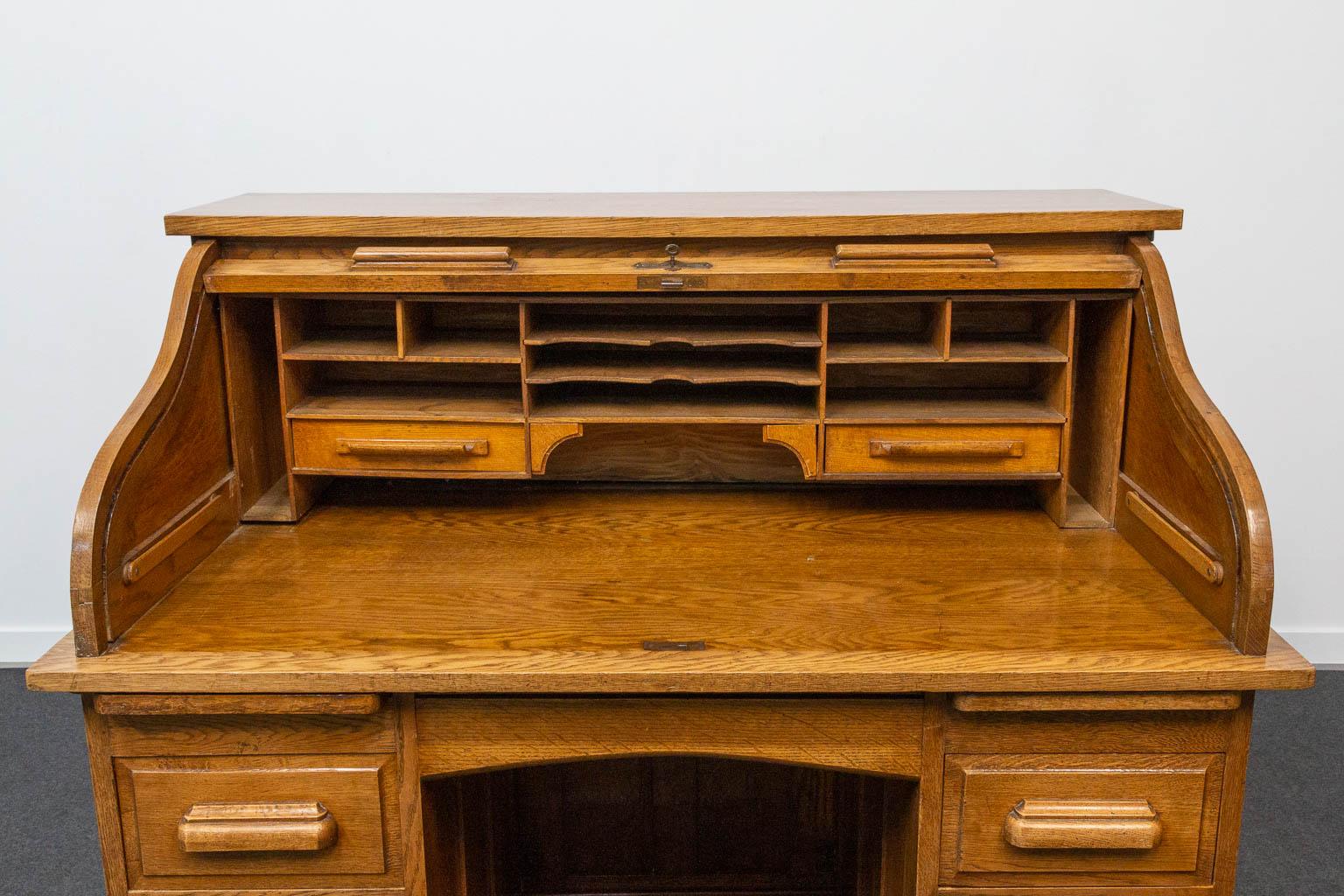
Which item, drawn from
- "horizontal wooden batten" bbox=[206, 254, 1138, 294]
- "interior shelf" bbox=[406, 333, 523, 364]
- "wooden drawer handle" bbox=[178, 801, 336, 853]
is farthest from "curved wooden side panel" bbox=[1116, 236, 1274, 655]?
"wooden drawer handle" bbox=[178, 801, 336, 853]

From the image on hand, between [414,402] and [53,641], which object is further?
[53,641]

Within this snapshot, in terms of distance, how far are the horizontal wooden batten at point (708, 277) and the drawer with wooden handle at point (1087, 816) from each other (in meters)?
0.79

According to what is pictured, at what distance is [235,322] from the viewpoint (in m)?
2.21

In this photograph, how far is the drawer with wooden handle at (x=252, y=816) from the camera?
5.89 ft

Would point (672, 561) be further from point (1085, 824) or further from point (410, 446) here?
point (1085, 824)

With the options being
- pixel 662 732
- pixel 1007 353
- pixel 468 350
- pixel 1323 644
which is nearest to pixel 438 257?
pixel 468 350

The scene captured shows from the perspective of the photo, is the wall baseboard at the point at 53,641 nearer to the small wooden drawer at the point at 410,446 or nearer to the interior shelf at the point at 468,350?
the small wooden drawer at the point at 410,446

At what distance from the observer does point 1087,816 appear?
1802 millimetres

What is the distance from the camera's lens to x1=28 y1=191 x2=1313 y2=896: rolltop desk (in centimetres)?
176

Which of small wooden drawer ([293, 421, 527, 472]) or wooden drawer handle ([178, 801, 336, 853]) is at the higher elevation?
small wooden drawer ([293, 421, 527, 472])

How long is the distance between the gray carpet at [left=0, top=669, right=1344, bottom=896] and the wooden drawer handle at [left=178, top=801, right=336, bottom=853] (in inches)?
49.5

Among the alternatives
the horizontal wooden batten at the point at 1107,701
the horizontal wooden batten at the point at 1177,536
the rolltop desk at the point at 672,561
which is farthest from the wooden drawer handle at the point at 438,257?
the horizontal wooden batten at the point at 1177,536

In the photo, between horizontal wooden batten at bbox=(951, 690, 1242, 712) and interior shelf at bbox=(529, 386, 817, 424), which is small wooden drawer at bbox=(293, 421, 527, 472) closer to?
interior shelf at bbox=(529, 386, 817, 424)

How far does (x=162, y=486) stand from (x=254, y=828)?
1.84 feet
